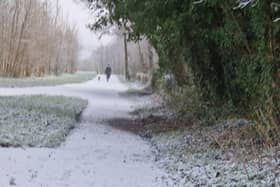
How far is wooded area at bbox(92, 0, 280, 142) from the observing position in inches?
265

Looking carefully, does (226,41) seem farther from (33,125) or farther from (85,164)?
→ (33,125)

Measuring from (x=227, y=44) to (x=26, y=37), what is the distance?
28681 mm

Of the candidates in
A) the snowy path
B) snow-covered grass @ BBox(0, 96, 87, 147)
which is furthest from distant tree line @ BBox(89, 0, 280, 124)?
snow-covered grass @ BBox(0, 96, 87, 147)

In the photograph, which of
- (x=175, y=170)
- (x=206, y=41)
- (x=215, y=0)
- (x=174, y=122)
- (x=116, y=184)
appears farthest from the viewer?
(x=174, y=122)

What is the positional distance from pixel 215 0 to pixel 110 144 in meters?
3.43

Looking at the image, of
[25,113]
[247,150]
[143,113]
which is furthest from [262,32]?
[143,113]

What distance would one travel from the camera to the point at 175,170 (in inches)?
258

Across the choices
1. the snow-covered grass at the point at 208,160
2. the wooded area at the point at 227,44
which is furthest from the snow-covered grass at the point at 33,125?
the wooded area at the point at 227,44

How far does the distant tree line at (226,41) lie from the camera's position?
6727mm

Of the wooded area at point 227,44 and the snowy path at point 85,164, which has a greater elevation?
the wooded area at point 227,44

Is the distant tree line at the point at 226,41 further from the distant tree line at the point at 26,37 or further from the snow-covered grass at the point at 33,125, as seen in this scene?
the distant tree line at the point at 26,37

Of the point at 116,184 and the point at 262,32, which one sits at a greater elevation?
the point at 262,32

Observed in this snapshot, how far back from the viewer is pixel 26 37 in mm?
34844

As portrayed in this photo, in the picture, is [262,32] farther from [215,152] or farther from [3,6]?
[3,6]
